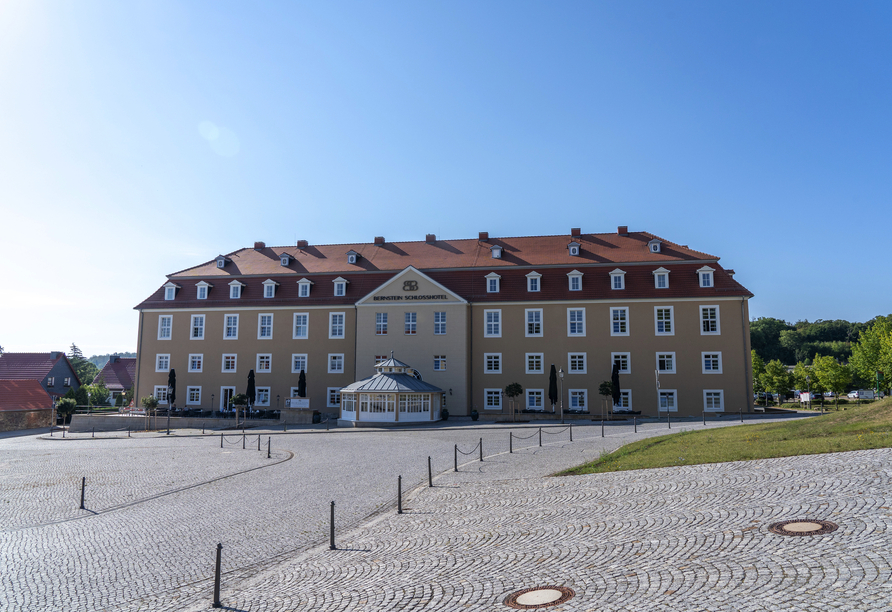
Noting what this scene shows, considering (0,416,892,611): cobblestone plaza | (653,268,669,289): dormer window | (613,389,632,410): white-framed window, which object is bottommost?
(0,416,892,611): cobblestone plaza

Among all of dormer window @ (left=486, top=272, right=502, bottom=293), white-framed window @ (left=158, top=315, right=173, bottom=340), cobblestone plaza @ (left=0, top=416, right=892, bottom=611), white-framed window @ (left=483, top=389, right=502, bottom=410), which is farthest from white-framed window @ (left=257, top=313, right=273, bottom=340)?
cobblestone plaza @ (left=0, top=416, right=892, bottom=611)

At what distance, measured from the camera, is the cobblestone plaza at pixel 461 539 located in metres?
7.55

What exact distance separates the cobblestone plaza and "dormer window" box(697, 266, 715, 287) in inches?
1176

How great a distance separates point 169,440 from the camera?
3422cm

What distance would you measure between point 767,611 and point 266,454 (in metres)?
22.3

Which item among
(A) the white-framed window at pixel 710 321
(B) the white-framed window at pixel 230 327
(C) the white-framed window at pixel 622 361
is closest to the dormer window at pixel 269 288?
(B) the white-framed window at pixel 230 327

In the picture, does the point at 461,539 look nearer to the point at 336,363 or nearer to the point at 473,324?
the point at 473,324

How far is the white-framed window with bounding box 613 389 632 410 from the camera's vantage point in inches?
1703

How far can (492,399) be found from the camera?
150 ft

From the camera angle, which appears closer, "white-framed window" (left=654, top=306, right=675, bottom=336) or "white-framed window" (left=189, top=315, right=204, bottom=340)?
"white-framed window" (left=654, top=306, right=675, bottom=336)

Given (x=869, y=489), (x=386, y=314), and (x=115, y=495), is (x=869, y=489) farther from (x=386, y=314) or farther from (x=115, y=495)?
(x=386, y=314)

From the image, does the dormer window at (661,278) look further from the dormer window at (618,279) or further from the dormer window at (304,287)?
the dormer window at (304,287)

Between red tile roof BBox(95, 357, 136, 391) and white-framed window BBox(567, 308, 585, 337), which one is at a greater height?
white-framed window BBox(567, 308, 585, 337)

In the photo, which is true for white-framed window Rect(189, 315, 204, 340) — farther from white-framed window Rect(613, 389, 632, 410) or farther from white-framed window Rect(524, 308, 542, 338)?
white-framed window Rect(613, 389, 632, 410)
